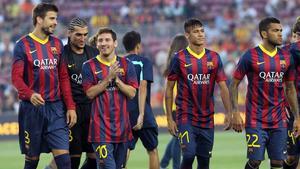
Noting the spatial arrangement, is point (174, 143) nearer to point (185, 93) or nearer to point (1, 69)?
point (185, 93)

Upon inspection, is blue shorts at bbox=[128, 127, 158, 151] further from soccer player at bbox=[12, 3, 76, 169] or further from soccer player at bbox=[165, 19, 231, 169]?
soccer player at bbox=[12, 3, 76, 169]

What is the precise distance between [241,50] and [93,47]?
54.9ft

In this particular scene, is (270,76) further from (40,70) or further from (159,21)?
(159,21)

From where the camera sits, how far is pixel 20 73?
1055 cm

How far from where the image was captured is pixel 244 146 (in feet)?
60.8

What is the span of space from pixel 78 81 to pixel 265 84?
2.29 meters

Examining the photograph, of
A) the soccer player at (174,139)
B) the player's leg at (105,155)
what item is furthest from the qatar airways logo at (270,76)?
the player's leg at (105,155)

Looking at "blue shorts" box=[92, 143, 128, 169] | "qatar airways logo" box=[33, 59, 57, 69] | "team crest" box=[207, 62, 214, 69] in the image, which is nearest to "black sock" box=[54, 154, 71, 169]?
"blue shorts" box=[92, 143, 128, 169]

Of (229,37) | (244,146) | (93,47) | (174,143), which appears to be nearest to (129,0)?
(229,37)

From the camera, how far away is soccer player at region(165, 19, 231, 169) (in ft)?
36.8

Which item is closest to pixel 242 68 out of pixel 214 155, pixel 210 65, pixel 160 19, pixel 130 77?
pixel 210 65

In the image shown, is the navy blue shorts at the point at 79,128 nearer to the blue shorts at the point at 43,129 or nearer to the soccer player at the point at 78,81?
the soccer player at the point at 78,81

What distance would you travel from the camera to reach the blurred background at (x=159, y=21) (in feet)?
83.1

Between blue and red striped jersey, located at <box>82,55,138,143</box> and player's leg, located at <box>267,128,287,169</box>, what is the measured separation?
1726mm
